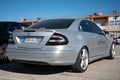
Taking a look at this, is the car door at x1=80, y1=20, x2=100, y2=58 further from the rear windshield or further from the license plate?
the license plate

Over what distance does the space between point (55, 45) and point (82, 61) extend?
3.78 ft

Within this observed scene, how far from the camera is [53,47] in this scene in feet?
16.0

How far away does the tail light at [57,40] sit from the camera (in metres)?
4.92

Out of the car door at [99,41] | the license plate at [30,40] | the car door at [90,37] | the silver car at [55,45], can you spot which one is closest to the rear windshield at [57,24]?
the silver car at [55,45]

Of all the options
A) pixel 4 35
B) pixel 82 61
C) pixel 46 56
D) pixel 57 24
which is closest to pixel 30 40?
pixel 46 56

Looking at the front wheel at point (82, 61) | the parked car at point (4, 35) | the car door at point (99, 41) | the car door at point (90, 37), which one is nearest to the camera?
the front wheel at point (82, 61)

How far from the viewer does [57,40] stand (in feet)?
16.2

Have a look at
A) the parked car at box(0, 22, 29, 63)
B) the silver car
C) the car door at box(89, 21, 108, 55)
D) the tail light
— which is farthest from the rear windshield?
the parked car at box(0, 22, 29, 63)

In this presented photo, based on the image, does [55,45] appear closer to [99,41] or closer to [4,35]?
[99,41]

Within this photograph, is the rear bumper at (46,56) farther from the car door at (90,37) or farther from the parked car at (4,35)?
the parked car at (4,35)

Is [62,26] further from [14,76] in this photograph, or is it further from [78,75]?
[14,76]

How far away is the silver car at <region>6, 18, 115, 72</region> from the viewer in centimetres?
491

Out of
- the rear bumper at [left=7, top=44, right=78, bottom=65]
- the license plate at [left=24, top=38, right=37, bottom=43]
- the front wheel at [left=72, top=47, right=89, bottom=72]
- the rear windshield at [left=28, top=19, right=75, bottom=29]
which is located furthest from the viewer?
the rear windshield at [left=28, top=19, right=75, bottom=29]

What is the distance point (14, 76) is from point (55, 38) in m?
1.32
